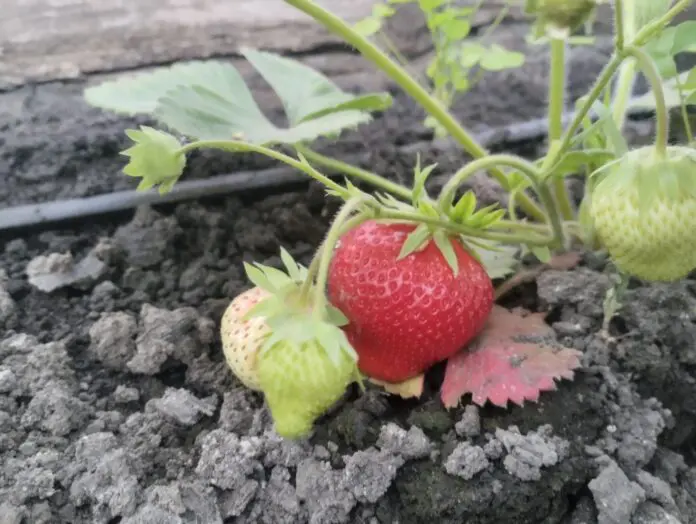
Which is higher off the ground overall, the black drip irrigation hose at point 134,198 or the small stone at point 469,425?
the small stone at point 469,425

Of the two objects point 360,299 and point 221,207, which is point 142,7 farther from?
point 360,299

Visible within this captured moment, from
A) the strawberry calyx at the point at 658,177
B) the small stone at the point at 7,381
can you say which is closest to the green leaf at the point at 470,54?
the strawberry calyx at the point at 658,177

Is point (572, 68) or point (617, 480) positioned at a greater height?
point (572, 68)

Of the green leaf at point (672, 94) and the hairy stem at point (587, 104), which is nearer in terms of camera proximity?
the hairy stem at point (587, 104)

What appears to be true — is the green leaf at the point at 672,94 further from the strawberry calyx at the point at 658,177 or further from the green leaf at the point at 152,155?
the green leaf at the point at 152,155

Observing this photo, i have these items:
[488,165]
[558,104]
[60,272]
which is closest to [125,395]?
[60,272]

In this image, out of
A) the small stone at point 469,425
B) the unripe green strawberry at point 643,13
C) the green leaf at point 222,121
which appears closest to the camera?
the small stone at point 469,425

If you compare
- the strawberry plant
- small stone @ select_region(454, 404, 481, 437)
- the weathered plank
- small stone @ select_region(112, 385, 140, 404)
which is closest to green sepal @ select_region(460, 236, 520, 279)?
the strawberry plant

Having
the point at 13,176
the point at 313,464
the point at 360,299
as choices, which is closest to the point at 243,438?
the point at 313,464
